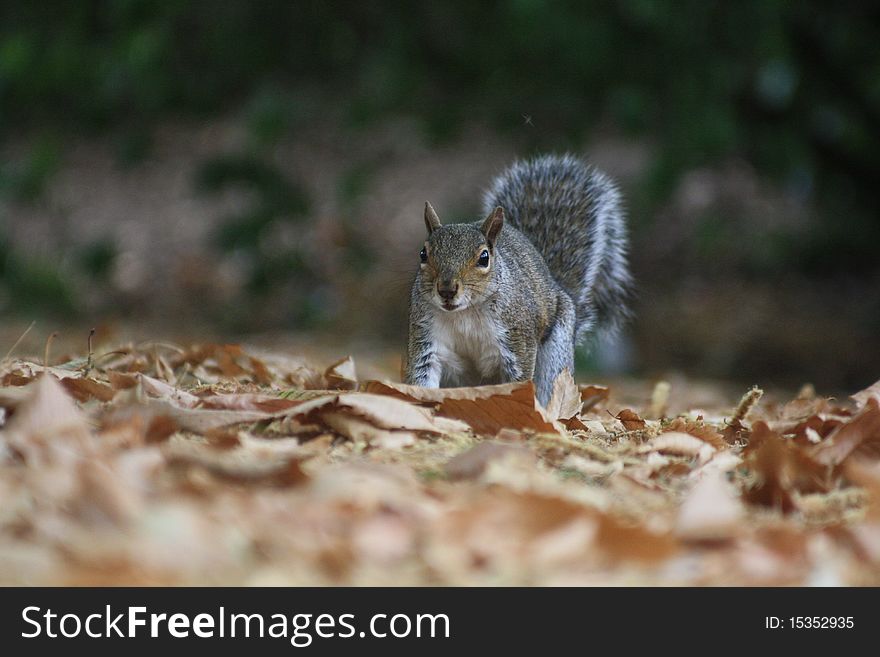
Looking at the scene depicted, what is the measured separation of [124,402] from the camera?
2.06 m

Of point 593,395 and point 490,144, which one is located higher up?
point 490,144

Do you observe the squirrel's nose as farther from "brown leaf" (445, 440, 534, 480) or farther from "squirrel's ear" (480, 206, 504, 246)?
"brown leaf" (445, 440, 534, 480)

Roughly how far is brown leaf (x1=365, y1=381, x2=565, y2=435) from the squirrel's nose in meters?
0.58

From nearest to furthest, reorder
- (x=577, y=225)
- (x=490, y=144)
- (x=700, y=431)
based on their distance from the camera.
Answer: (x=700, y=431), (x=577, y=225), (x=490, y=144)

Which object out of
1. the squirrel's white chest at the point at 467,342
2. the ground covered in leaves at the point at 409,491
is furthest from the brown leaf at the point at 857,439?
the squirrel's white chest at the point at 467,342

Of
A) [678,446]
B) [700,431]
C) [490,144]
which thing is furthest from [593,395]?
[490,144]

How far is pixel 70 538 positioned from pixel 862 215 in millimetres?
5891

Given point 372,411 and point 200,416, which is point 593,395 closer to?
point 372,411

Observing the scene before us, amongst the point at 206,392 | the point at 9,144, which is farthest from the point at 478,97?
the point at 9,144

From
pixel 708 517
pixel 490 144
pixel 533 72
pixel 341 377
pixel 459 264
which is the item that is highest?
pixel 490 144

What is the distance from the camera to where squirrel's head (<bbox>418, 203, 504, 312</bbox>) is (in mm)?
2840

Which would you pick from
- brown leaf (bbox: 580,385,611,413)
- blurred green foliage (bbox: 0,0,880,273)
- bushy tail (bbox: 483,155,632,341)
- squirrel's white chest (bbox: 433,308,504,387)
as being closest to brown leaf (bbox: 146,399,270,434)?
squirrel's white chest (bbox: 433,308,504,387)

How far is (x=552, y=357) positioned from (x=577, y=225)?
55 cm

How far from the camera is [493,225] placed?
2.98 meters
